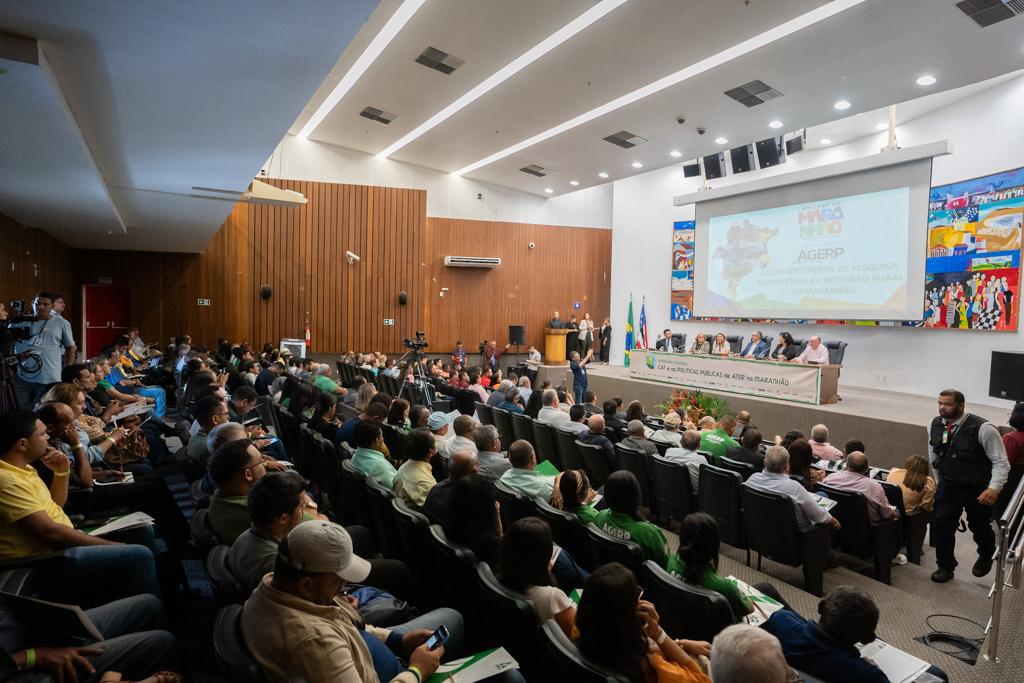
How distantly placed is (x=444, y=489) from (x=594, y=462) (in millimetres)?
2313

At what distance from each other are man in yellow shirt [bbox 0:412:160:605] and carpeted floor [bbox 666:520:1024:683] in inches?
137

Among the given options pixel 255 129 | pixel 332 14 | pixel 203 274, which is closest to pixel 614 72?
pixel 255 129

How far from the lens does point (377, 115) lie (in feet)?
42.0

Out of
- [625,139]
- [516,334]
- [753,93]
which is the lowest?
[516,334]

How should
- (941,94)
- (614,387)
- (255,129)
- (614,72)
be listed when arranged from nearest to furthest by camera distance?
(255,129) → (614,72) → (941,94) → (614,387)

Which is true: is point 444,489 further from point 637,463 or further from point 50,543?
point 637,463

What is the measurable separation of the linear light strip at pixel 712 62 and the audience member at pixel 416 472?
275 inches

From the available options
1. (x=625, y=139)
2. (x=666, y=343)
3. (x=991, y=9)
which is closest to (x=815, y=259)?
(x=666, y=343)

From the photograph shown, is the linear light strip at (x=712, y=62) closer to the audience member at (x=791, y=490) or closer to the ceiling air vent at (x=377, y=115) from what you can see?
the ceiling air vent at (x=377, y=115)

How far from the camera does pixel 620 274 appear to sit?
1725cm

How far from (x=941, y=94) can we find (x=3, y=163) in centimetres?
1335

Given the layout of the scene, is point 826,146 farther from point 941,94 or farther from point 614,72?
point 614,72

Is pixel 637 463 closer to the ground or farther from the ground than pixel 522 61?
closer to the ground

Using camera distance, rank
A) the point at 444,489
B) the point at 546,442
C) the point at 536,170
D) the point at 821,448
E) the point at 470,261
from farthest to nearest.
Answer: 1. the point at 470,261
2. the point at 536,170
3. the point at 546,442
4. the point at 821,448
5. the point at 444,489
